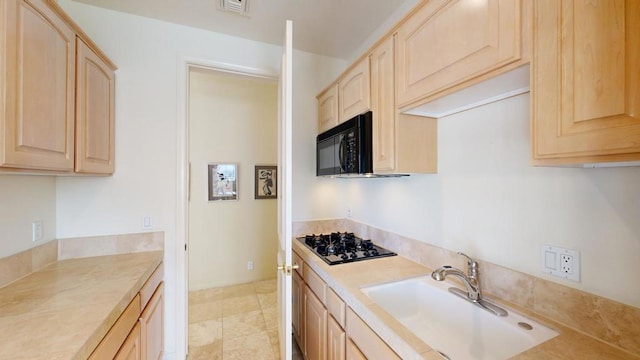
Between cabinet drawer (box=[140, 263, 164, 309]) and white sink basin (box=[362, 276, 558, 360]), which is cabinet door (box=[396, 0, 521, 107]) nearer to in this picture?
white sink basin (box=[362, 276, 558, 360])

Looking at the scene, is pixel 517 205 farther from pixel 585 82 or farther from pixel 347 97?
pixel 347 97

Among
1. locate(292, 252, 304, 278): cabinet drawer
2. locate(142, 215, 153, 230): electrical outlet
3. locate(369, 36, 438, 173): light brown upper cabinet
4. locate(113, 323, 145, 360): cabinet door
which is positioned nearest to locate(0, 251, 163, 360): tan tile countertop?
locate(113, 323, 145, 360): cabinet door

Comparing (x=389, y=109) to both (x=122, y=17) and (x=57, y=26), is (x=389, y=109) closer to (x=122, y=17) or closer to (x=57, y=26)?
(x=57, y=26)

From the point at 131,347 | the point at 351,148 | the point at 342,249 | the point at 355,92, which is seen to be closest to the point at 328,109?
the point at 355,92

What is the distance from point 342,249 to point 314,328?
532 mm

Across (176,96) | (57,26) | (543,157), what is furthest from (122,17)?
(543,157)

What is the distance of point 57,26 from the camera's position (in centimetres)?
111

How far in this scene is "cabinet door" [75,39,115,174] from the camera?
1.28 meters

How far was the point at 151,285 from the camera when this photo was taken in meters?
1.52

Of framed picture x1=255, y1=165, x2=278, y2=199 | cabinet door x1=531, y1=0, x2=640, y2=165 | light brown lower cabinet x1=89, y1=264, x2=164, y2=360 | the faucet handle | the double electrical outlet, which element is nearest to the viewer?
cabinet door x1=531, y1=0, x2=640, y2=165

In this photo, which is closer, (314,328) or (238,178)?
(314,328)

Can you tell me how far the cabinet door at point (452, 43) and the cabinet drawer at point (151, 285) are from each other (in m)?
1.78

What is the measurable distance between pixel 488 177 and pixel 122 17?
2614 millimetres

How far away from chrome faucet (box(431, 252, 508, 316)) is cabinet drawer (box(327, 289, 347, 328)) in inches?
18.5
